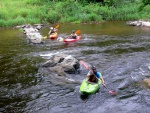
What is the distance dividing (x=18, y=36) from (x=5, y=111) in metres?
12.1

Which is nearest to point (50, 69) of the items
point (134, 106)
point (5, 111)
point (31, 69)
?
point (31, 69)

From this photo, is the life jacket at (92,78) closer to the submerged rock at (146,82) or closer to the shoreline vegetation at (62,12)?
the submerged rock at (146,82)

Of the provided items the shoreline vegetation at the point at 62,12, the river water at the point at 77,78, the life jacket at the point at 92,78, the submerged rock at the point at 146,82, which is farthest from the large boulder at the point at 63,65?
the shoreline vegetation at the point at 62,12

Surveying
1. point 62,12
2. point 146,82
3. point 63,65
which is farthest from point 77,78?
point 62,12

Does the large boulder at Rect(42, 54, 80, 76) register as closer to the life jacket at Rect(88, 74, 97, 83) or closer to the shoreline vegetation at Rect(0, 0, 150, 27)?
the life jacket at Rect(88, 74, 97, 83)

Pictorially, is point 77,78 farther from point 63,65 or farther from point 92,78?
point 63,65

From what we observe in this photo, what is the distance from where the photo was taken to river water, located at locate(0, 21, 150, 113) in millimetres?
7312

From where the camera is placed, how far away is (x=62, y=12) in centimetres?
2619

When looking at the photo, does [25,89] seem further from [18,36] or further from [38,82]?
[18,36]

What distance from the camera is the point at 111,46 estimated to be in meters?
14.7

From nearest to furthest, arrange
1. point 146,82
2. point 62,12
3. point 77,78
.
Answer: point 146,82 < point 77,78 < point 62,12

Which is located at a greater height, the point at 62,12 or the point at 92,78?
the point at 62,12

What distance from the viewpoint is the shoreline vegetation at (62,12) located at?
2394 centimetres

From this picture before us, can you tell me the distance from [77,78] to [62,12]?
703 inches
